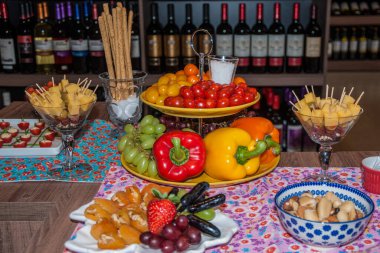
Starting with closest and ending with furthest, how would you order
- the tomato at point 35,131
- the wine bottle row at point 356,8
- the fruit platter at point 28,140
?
1. the fruit platter at point 28,140
2. the tomato at point 35,131
3. the wine bottle row at point 356,8

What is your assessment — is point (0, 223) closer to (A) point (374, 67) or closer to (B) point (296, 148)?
(B) point (296, 148)

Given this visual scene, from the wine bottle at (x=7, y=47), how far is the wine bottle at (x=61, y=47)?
0.20 m

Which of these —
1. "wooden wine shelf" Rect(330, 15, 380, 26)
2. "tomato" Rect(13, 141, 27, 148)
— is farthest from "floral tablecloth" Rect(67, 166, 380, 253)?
"wooden wine shelf" Rect(330, 15, 380, 26)

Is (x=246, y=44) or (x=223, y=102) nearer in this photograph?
(x=223, y=102)

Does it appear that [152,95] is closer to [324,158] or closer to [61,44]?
[324,158]

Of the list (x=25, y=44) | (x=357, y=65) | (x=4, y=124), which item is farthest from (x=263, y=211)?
(x=357, y=65)

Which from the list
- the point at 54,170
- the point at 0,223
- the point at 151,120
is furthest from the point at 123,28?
the point at 0,223

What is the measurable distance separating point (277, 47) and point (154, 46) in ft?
1.80

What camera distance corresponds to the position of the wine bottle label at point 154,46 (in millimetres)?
2332

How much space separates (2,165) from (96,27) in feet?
3.66

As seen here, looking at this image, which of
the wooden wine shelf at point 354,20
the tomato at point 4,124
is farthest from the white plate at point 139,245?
the wooden wine shelf at point 354,20

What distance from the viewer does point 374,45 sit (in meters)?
2.61

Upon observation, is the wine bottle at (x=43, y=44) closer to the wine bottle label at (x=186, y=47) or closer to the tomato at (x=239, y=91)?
the wine bottle label at (x=186, y=47)

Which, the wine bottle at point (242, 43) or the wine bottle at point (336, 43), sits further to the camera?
the wine bottle at point (336, 43)
